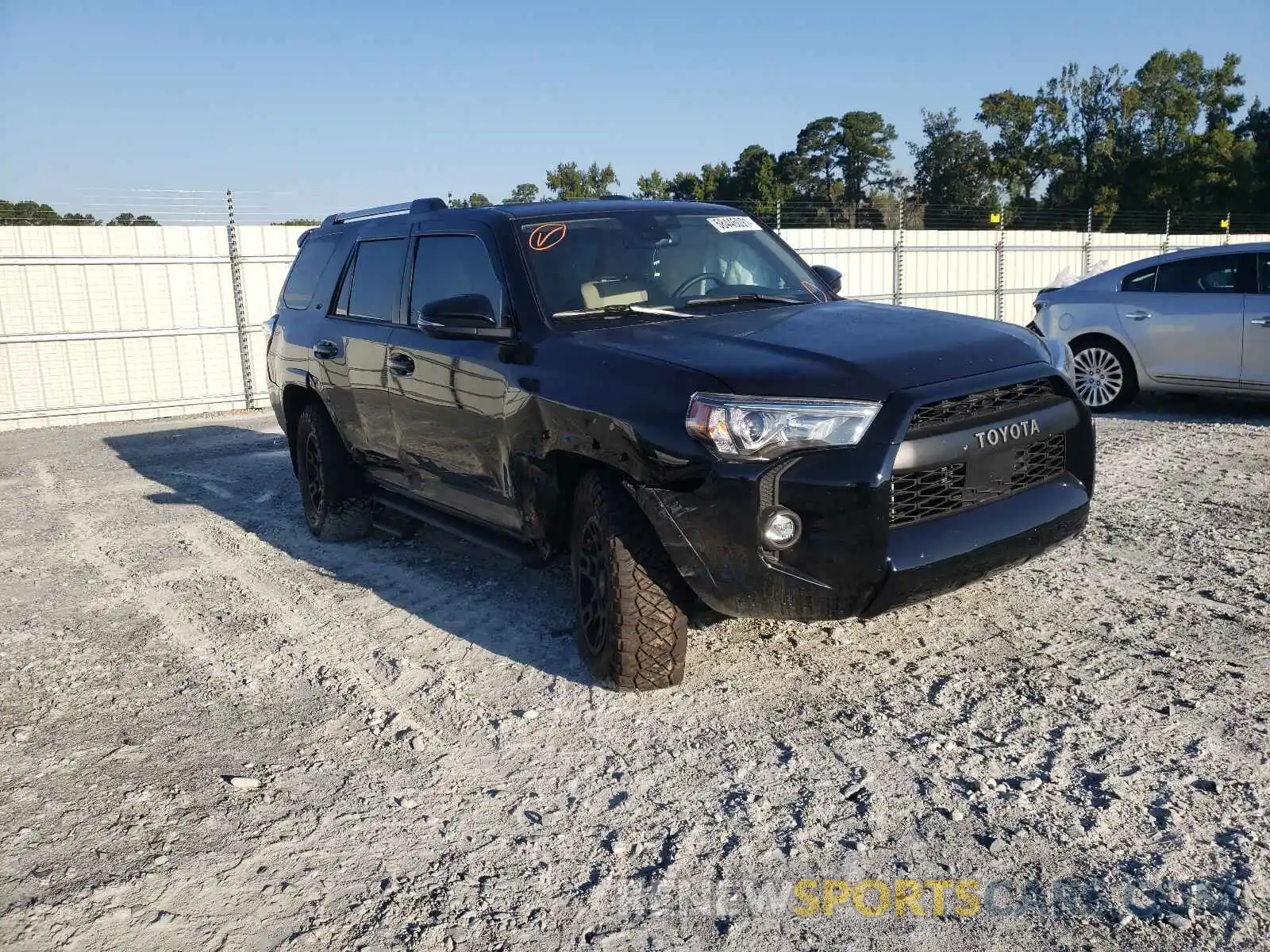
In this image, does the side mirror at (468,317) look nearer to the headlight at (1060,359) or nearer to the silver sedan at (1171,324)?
the headlight at (1060,359)

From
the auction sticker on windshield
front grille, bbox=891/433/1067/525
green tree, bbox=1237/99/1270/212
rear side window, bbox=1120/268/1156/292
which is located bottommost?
front grille, bbox=891/433/1067/525

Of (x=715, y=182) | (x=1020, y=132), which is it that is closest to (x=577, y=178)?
(x=715, y=182)

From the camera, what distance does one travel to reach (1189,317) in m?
9.07

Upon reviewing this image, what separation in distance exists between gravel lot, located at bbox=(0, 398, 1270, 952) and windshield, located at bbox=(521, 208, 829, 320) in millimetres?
1436

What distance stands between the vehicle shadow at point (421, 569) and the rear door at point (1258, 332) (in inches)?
251

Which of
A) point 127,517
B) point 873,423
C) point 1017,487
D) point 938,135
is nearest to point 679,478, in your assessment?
point 873,423

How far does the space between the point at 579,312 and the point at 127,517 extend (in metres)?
4.75

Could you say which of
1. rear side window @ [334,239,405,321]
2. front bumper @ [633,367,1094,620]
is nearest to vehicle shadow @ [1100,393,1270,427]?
front bumper @ [633,367,1094,620]

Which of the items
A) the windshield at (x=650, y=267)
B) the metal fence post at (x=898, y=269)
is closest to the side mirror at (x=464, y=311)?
the windshield at (x=650, y=267)

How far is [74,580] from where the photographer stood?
602cm

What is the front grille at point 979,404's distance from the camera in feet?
11.6

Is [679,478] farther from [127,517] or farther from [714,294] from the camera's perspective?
[127,517]

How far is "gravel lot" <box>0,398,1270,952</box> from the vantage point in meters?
2.69

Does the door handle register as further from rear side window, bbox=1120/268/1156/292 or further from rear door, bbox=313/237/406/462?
rear side window, bbox=1120/268/1156/292
